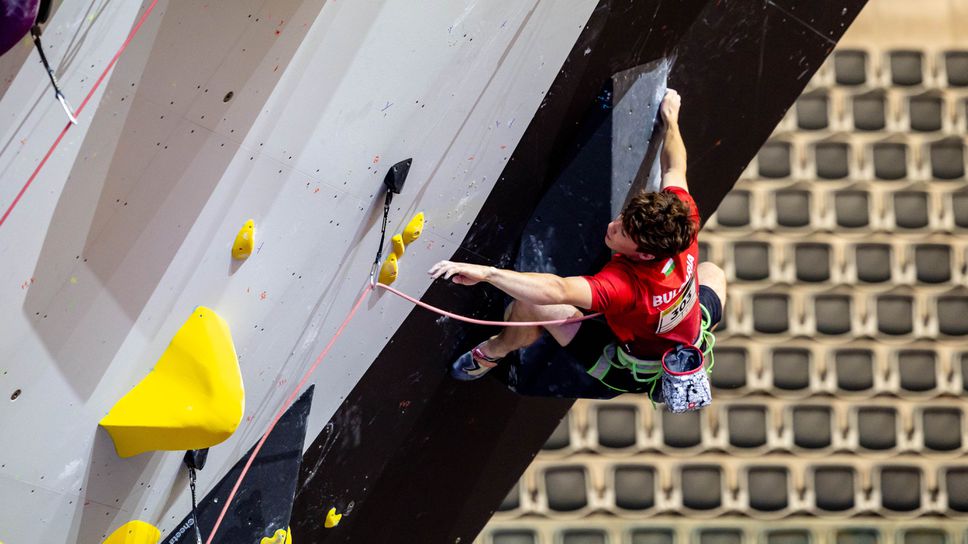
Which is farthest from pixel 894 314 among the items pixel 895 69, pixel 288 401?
pixel 288 401

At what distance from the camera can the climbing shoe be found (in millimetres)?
2877

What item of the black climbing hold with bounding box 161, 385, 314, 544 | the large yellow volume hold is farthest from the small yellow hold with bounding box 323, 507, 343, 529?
the large yellow volume hold

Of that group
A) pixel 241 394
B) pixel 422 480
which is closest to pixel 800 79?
pixel 422 480

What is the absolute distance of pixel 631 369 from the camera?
265cm

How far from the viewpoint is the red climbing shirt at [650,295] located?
2.37 metres

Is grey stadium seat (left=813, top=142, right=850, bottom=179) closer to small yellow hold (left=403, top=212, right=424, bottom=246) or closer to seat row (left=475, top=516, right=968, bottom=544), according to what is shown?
seat row (left=475, top=516, right=968, bottom=544)

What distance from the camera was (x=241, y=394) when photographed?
2209mm

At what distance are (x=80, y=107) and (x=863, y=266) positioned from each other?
308cm

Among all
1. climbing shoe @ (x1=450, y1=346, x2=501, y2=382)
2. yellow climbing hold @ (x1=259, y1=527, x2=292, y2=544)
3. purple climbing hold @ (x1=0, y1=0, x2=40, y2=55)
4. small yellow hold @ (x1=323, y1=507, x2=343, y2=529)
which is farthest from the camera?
small yellow hold @ (x1=323, y1=507, x2=343, y2=529)

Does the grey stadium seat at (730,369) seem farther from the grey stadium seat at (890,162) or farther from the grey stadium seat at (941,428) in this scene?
the grey stadium seat at (890,162)

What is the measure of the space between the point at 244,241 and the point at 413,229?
1.60 ft

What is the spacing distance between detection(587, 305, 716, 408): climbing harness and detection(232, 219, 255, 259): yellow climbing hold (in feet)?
3.00

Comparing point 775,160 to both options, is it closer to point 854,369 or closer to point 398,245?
point 854,369

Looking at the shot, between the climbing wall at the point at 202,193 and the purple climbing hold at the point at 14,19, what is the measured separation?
7.3 inches
